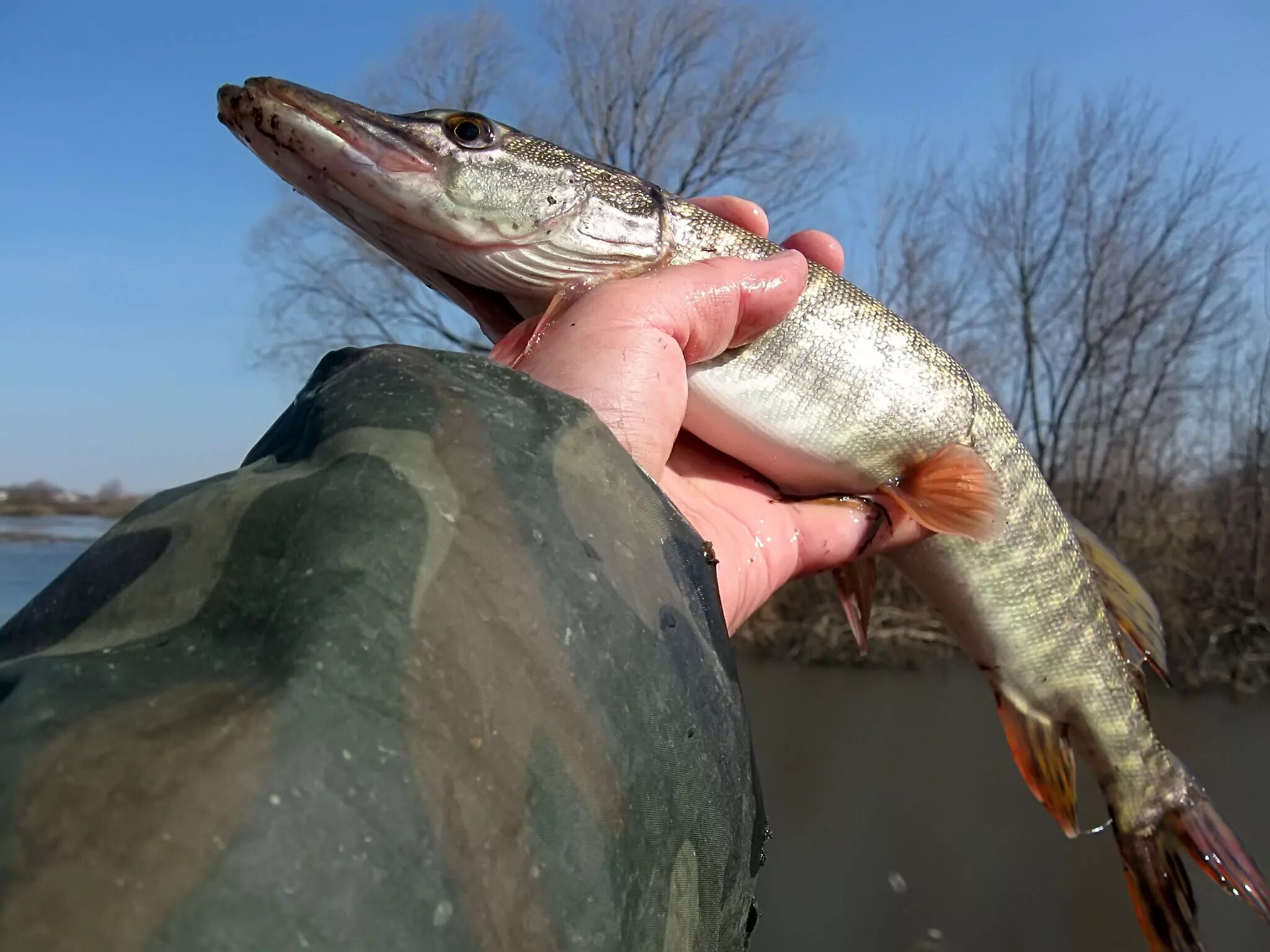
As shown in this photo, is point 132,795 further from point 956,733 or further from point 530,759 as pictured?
point 956,733

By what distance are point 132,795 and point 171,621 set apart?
19cm

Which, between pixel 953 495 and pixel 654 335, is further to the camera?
pixel 953 495

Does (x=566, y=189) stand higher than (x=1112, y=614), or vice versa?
(x=566, y=189)

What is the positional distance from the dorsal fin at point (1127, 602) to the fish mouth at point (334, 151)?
2.41 meters

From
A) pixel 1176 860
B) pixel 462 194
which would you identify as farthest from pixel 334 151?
pixel 1176 860

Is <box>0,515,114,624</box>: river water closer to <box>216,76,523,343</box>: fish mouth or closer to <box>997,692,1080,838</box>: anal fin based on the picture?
<box>216,76,523,343</box>: fish mouth

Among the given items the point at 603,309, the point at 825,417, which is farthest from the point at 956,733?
the point at 603,309

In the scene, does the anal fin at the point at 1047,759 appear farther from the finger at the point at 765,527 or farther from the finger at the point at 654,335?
the finger at the point at 654,335

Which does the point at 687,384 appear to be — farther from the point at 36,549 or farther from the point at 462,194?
the point at 36,549

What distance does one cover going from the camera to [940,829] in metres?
7.93

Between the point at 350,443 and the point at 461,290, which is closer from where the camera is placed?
the point at 350,443

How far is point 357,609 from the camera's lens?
72 centimetres

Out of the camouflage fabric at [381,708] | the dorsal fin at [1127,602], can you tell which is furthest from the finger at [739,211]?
the camouflage fabric at [381,708]

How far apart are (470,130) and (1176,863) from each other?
3.21 meters
